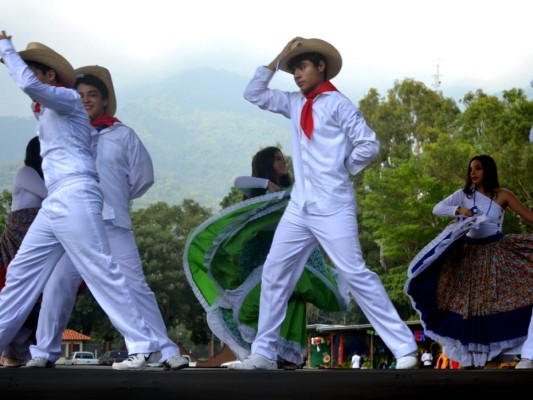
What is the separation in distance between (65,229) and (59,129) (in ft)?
1.96

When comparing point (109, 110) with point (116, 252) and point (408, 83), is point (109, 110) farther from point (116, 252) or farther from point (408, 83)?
point (408, 83)

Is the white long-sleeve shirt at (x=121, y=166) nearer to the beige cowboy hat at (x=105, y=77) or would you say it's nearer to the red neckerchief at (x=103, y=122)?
the red neckerchief at (x=103, y=122)

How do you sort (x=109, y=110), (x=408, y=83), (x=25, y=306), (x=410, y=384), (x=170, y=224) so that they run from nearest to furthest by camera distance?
(x=410, y=384), (x=25, y=306), (x=109, y=110), (x=408, y=83), (x=170, y=224)

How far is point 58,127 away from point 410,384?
2515mm

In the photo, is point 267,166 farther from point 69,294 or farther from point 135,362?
point 135,362

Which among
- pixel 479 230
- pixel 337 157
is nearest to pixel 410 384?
pixel 337 157

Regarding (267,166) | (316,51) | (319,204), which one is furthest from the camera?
(267,166)

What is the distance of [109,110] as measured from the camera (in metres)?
7.17

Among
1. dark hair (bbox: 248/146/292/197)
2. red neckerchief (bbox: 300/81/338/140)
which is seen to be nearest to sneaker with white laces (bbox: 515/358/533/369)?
red neckerchief (bbox: 300/81/338/140)

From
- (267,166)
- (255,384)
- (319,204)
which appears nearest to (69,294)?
(319,204)

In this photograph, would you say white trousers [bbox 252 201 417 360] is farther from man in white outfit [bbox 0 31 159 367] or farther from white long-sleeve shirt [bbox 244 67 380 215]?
man in white outfit [bbox 0 31 159 367]

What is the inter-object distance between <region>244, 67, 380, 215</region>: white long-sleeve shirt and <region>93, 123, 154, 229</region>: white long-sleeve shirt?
3.49ft

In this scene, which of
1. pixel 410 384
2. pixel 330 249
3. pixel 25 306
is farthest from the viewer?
pixel 330 249

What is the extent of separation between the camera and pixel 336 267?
6352mm
